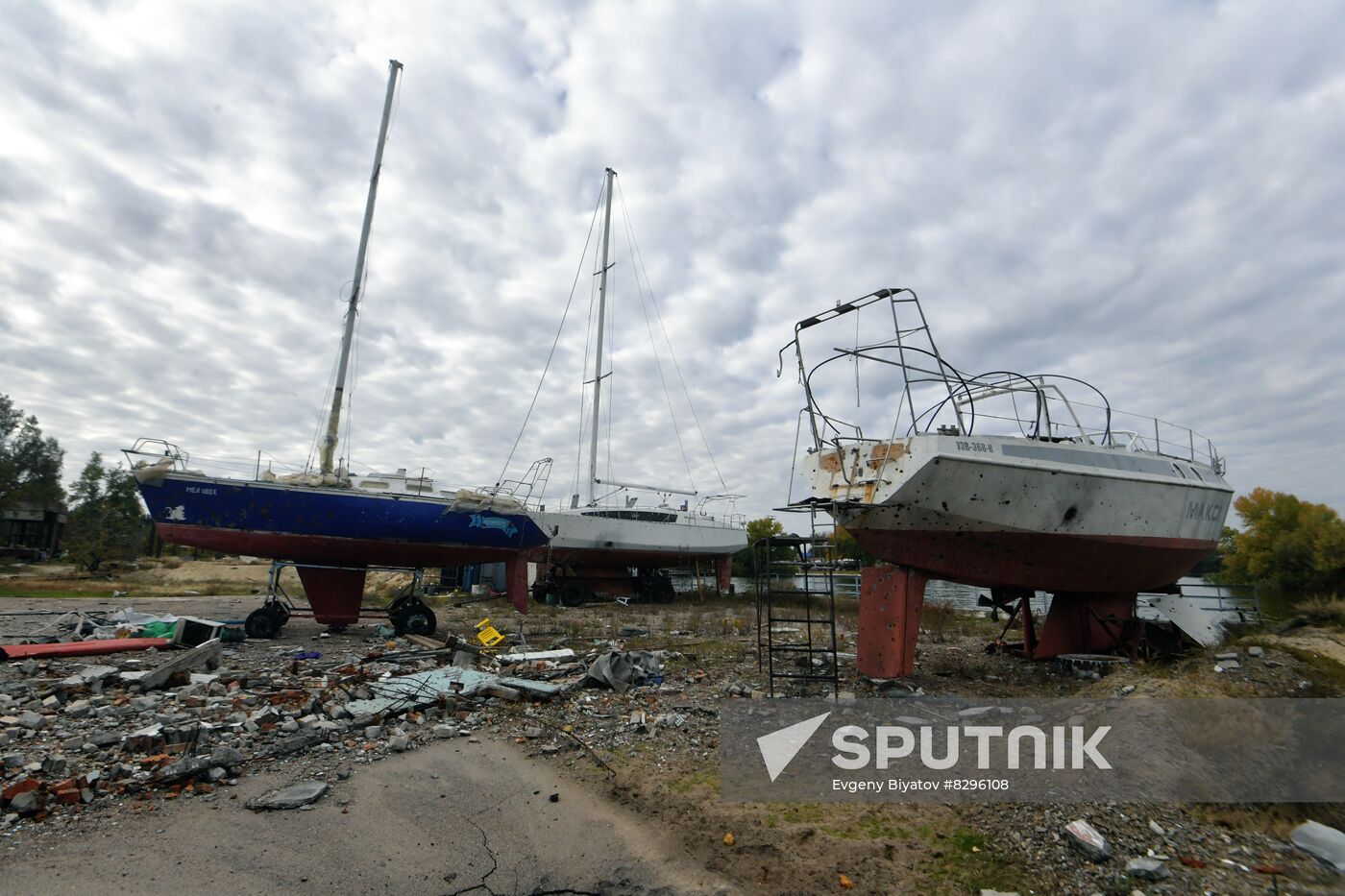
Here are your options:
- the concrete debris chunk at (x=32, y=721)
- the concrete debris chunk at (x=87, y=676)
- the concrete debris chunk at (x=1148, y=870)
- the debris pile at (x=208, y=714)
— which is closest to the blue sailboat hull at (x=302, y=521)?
the debris pile at (x=208, y=714)

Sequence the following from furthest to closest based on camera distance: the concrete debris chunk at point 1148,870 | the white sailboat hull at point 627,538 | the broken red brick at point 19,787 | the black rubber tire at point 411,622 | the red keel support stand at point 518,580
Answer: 1. the white sailboat hull at point 627,538
2. the red keel support stand at point 518,580
3. the black rubber tire at point 411,622
4. the broken red brick at point 19,787
5. the concrete debris chunk at point 1148,870

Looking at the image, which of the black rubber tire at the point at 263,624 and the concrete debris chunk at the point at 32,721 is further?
the black rubber tire at the point at 263,624

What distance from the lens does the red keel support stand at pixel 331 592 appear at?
11289 millimetres

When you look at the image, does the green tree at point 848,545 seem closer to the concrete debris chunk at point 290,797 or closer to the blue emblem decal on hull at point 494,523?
the concrete debris chunk at point 290,797

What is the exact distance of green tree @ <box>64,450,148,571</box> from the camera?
111 ft

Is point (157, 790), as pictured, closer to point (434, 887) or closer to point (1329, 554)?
point (434, 887)

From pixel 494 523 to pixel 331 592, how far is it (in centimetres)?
315

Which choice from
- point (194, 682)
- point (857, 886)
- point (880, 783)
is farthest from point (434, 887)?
point (194, 682)

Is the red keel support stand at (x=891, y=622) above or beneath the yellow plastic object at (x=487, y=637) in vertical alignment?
above

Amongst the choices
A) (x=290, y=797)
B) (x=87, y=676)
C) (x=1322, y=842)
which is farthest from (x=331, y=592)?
(x=1322, y=842)

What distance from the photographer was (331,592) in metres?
11.4

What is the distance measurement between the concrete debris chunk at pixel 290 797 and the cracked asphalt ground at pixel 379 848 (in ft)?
0.23

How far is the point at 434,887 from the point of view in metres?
3.13

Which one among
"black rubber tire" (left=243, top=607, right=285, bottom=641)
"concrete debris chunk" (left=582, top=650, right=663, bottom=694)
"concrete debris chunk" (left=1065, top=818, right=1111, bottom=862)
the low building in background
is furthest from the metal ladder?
the low building in background
